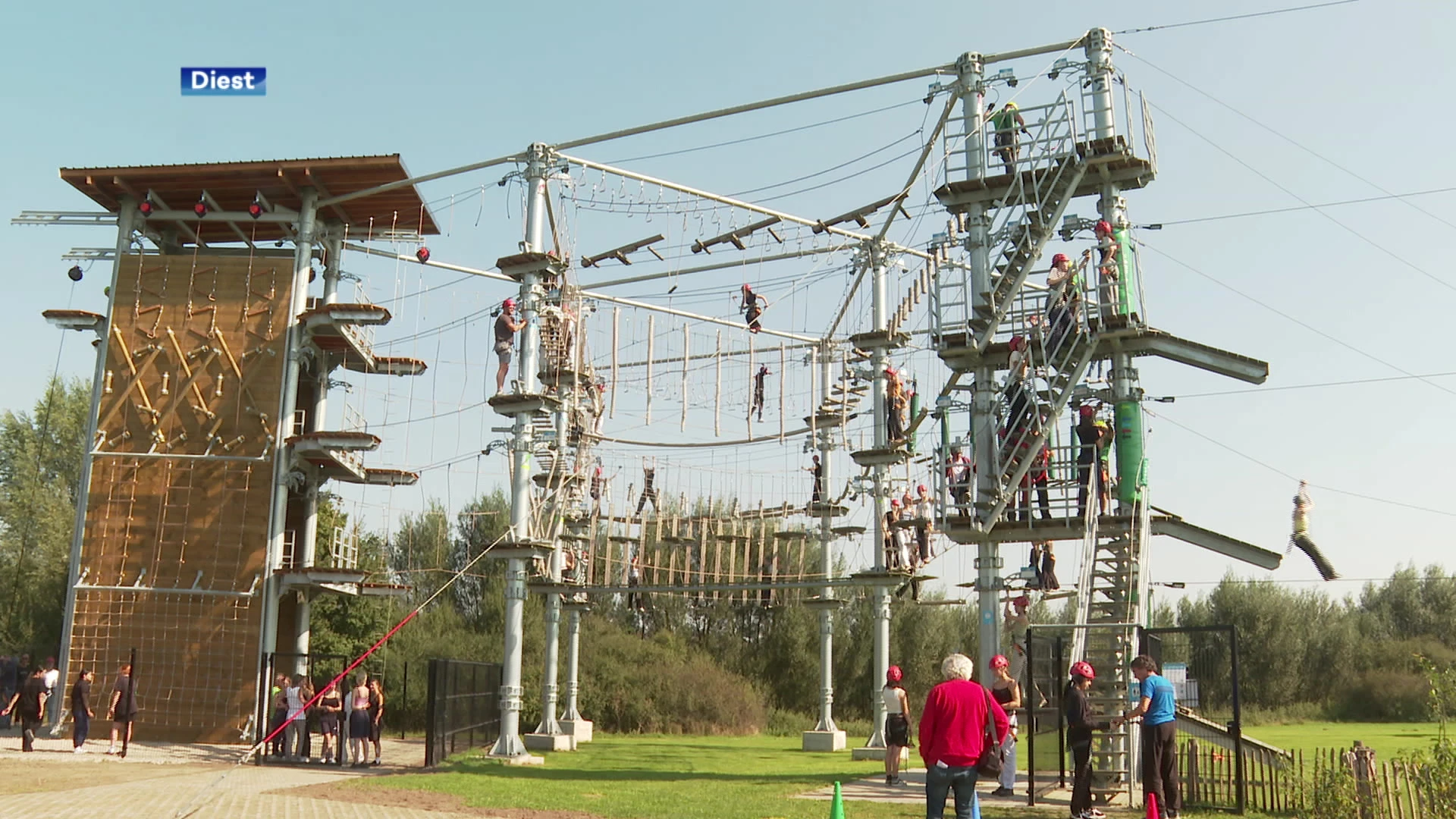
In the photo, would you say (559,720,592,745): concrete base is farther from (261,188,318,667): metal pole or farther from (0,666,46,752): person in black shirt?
(0,666,46,752): person in black shirt

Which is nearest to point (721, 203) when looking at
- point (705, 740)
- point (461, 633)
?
point (705, 740)

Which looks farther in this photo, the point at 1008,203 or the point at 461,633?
the point at 461,633

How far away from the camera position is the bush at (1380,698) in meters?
54.2

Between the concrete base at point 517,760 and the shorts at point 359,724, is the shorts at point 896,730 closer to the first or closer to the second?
the concrete base at point 517,760

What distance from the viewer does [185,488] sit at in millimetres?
29891

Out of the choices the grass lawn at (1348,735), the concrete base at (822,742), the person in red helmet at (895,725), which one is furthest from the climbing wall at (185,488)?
the grass lawn at (1348,735)

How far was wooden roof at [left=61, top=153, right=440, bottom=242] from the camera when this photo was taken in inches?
1193

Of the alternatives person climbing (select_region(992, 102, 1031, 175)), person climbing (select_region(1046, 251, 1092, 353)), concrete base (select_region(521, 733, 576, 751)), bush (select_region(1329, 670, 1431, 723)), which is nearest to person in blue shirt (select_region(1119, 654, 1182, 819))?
person climbing (select_region(1046, 251, 1092, 353))

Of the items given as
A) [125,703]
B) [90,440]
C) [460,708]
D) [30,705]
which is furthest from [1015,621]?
[90,440]

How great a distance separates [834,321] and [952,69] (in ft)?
35.1

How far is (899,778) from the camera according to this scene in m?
20.6

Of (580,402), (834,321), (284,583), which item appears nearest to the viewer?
(284,583)

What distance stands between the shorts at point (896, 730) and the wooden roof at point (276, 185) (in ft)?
61.8

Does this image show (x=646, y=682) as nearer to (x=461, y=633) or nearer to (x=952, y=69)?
(x=461, y=633)
